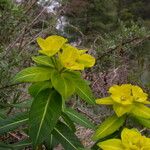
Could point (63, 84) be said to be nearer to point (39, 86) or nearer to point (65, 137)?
point (39, 86)

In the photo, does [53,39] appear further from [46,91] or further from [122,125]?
[122,125]

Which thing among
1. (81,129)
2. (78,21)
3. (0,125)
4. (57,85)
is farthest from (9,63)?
(78,21)

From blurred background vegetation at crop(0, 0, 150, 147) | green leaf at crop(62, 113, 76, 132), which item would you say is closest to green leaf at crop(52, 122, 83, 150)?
green leaf at crop(62, 113, 76, 132)

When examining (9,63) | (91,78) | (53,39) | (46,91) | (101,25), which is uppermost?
(53,39)

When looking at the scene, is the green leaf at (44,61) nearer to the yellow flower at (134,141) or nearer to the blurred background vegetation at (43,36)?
the yellow flower at (134,141)

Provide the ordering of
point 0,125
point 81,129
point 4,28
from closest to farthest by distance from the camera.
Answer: point 0,125 < point 81,129 < point 4,28

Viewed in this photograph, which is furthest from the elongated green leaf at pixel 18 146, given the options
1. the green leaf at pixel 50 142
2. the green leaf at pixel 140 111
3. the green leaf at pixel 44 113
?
the green leaf at pixel 140 111

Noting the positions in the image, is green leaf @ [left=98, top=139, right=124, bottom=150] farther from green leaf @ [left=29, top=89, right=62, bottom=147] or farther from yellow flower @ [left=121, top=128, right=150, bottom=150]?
green leaf @ [left=29, top=89, right=62, bottom=147]

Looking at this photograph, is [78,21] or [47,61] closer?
[47,61]
